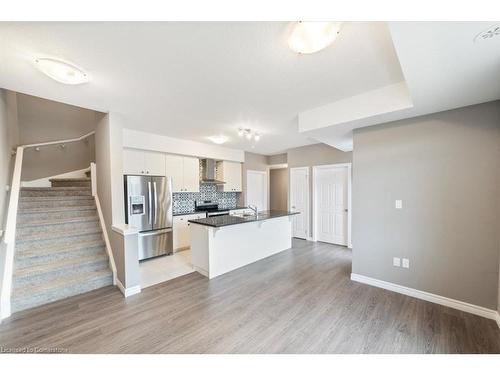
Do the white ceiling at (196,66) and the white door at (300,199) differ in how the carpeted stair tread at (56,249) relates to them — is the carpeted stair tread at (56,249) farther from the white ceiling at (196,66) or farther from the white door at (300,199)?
the white door at (300,199)

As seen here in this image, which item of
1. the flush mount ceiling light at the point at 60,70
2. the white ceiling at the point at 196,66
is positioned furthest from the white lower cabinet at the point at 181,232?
the flush mount ceiling light at the point at 60,70

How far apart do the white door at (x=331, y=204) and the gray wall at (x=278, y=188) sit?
248cm

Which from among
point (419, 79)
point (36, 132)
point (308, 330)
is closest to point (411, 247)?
point (308, 330)

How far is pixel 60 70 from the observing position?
5.68ft

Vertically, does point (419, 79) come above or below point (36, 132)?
below

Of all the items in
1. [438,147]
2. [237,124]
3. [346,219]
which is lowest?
[346,219]

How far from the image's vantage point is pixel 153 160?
13.6 ft

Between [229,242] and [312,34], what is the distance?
2.89 m

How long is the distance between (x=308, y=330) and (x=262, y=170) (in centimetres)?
507

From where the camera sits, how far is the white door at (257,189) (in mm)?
6210

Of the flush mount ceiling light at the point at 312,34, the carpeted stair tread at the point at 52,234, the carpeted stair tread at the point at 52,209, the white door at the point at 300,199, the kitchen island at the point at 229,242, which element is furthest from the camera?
the white door at the point at 300,199

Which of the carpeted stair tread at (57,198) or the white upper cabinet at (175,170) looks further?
the white upper cabinet at (175,170)

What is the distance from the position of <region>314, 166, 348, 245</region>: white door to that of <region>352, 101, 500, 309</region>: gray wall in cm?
185

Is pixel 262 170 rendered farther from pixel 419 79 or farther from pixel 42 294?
pixel 42 294
